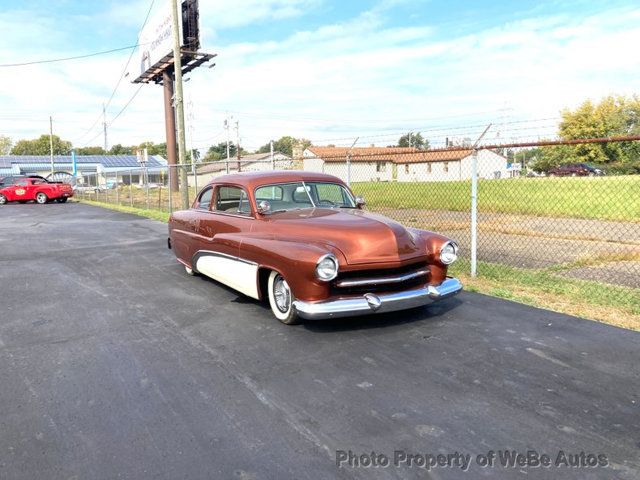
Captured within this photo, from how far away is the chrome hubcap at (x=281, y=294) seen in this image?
4762 millimetres

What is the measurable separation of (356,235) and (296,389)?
1.66m

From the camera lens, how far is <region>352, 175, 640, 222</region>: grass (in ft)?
51.1

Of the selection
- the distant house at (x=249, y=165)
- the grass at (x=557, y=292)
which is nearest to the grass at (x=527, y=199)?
the distant house at (x=249, y=165)

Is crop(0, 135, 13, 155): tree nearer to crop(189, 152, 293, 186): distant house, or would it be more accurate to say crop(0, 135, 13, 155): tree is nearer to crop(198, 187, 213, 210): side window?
crop(189, 152, 293, 186): distant house

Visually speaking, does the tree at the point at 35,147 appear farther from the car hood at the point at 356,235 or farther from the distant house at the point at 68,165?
the car hood at the point at 356,235

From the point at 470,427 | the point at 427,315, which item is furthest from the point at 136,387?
the point at 427,315

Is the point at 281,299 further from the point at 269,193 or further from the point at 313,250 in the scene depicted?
the point at 269,193

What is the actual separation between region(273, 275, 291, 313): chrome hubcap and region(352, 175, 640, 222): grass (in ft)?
34.8

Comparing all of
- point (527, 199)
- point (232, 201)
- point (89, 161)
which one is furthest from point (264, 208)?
point (89, 161)

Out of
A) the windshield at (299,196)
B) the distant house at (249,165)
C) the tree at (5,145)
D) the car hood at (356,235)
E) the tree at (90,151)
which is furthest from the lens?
the tree at (90,151)

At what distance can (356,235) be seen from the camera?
460 cm

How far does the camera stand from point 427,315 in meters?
5.11

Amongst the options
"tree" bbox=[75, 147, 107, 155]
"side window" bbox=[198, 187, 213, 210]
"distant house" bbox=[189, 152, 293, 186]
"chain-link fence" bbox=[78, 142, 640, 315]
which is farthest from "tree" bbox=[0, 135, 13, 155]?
"side window" bbox=[198, 187, 213, 210]

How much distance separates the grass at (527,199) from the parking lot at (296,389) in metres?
10.5
